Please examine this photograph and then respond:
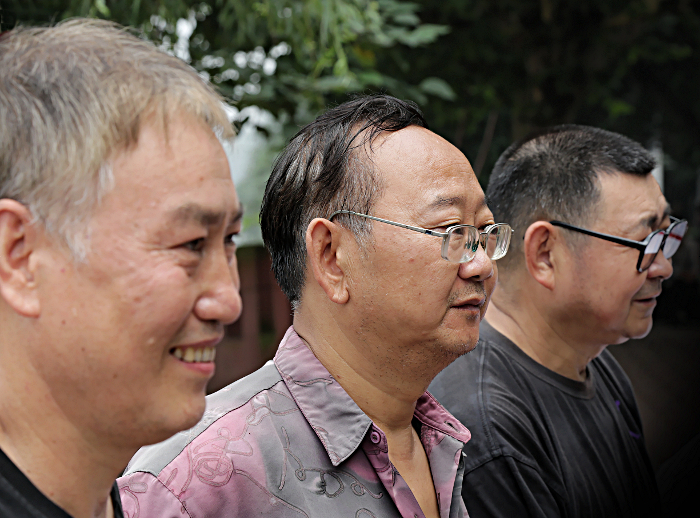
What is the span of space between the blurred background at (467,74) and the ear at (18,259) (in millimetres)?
2469

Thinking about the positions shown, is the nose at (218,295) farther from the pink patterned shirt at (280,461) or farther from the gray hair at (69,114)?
the pink patterned shirt at (280,461)

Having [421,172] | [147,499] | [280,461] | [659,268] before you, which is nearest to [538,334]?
[659,268]

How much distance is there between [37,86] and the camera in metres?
1.08

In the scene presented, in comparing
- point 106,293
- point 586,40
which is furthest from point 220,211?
point 586,40

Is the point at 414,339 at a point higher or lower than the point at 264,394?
higher

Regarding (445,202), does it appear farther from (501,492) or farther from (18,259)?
(18,259)

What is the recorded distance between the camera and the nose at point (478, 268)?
1900mm

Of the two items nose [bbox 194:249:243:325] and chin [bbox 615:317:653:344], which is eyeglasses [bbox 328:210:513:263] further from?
chin [bbox 615:317:653:344]

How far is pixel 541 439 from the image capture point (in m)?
2.46

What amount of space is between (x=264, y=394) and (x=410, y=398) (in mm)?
424

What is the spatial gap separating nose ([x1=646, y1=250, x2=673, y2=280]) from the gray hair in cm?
226

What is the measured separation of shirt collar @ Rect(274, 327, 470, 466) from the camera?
5.74ft

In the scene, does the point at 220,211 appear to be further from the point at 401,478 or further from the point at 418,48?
the point at 418,48

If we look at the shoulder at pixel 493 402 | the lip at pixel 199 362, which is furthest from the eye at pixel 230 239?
the shoulder at pixel 493 402
